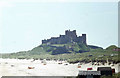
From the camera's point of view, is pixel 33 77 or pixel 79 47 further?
pixel 79 47

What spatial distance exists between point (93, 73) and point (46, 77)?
18.5 meters

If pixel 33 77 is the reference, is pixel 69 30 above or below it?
above

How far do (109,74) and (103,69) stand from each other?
5.84 feet

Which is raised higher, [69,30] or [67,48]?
[69,30]

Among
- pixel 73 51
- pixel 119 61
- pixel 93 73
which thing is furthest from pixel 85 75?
pixel 73 51

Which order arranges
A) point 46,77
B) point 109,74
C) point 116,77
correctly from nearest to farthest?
point 116,77 → point 109,74 → point 46,77

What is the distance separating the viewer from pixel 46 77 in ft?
189

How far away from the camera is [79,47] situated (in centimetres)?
19825

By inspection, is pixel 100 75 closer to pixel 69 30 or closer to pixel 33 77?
pixel 33 77

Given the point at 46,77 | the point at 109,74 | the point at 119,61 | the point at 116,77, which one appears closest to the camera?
the point at 116,77

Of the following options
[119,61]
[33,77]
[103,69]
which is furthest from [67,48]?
[103,69]

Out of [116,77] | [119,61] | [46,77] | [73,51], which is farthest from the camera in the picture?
[73,51]

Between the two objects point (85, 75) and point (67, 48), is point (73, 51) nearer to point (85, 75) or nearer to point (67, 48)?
point (67, 48)

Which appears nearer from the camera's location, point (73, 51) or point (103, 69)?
point (103, 69)
